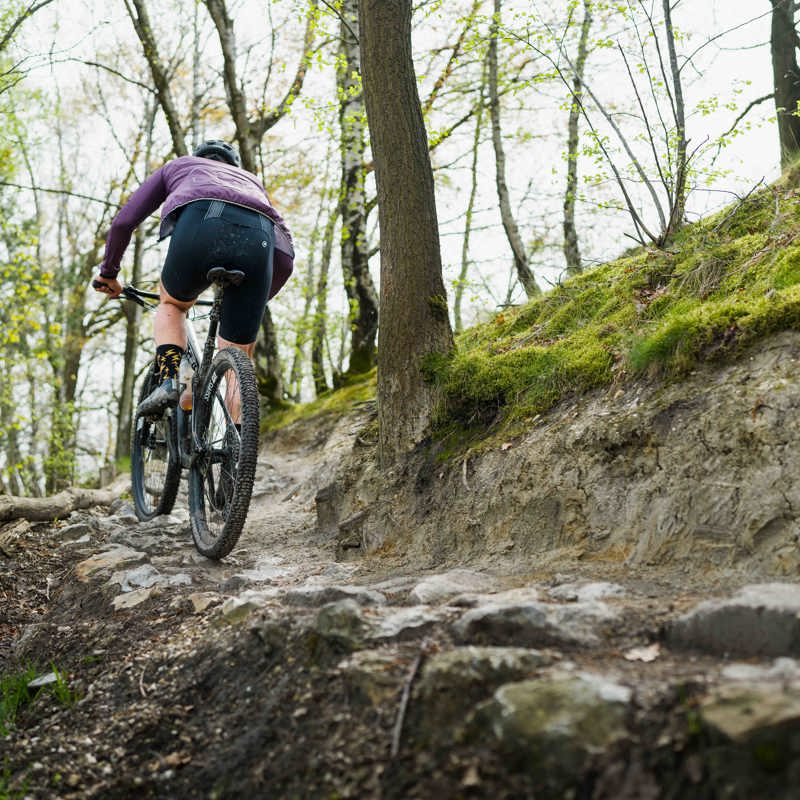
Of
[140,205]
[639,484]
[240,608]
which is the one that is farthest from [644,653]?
[140,205]

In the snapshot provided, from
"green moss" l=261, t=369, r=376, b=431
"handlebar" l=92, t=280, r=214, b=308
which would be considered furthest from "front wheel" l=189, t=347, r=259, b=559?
"green moss" l=261, t=369, r=376, b=431

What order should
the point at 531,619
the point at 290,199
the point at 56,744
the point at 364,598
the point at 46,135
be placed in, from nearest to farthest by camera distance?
the point at 531,619 → the point at 56,744 → the point at 364,598 → the point at 290,199 → the point at 46,135

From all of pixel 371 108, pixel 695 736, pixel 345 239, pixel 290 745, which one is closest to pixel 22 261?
pixel 345 239

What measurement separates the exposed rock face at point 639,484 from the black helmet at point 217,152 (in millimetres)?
2439

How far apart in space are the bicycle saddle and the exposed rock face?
1.59 m

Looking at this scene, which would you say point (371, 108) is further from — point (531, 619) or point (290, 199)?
point (290, 199)

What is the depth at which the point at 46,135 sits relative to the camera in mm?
22922

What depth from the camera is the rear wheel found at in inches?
206

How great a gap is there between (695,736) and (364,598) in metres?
1.54

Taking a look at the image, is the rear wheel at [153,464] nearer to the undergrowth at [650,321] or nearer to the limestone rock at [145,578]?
the limestone rock at [145,578]

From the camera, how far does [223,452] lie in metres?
4.36

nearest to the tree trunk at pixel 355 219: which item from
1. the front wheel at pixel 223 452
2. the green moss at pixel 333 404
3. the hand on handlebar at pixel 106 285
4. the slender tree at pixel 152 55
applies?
the green moss at pixel 333 404

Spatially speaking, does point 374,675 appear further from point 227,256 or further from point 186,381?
point 186,381

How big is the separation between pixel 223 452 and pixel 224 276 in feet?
3.48
